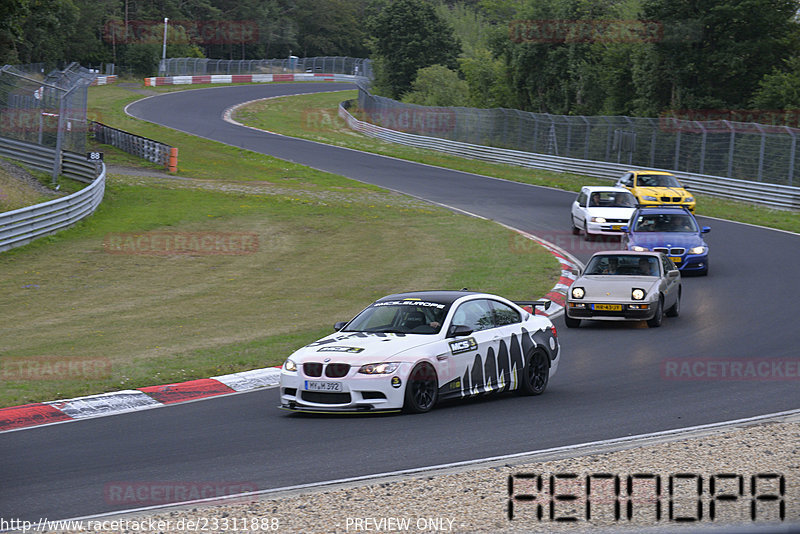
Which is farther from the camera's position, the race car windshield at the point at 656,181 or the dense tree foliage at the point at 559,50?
the dense tree foliage at the point at 559,50

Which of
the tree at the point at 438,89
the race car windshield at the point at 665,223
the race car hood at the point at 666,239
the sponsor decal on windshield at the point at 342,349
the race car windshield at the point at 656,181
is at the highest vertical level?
the tree at the point at 438,89

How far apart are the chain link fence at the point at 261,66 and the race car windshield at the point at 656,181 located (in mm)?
74160

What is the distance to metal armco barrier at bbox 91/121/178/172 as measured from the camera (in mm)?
44062

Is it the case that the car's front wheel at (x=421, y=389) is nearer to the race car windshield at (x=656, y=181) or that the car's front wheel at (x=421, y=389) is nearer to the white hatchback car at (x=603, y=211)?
the white hatchback car at (x=603, y=211)

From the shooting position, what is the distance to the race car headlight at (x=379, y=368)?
10727mm

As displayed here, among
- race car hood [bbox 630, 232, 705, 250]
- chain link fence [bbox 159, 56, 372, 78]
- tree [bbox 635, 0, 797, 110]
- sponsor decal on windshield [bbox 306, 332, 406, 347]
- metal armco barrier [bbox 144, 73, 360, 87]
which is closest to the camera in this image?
sponsor decal on windshield [bbox 306, 332, 406, 347]

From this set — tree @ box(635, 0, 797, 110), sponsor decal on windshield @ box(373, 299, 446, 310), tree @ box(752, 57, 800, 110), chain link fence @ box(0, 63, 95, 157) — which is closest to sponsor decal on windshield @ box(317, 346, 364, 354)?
sponsor decal on windshield @ box(373, 299, 446, 310)

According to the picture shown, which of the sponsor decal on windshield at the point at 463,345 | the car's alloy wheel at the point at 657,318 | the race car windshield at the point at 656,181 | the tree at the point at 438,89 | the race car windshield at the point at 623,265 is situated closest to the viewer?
the sponsor decal on windshield at the point at 463,345

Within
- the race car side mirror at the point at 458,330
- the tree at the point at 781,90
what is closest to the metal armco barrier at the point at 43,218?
the race car side mirror at the point at 458,330

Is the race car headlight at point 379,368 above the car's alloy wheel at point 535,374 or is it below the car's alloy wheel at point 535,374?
above

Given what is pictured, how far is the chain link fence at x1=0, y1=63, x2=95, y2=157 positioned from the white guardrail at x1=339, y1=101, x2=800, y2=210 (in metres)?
22.9

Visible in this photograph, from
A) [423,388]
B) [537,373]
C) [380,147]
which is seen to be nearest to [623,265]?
[537,373]

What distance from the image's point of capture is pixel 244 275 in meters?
23.4

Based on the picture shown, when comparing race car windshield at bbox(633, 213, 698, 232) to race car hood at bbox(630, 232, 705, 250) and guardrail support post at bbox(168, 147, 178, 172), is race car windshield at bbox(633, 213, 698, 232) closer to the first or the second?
race car hood at bbox(630, 232, 705, 250)
